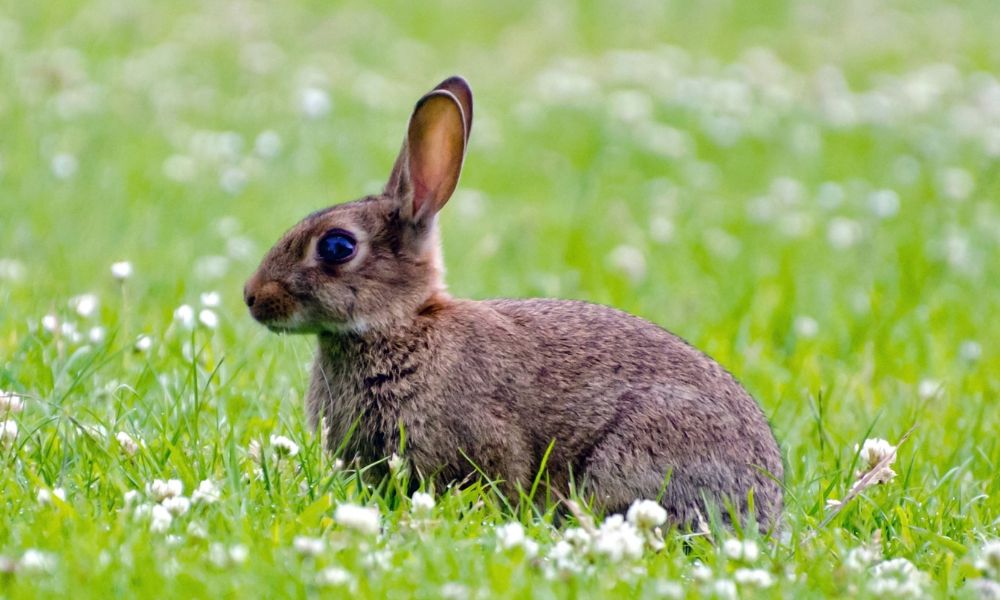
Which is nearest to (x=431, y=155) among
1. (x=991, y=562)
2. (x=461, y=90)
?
(x=461, y=90)

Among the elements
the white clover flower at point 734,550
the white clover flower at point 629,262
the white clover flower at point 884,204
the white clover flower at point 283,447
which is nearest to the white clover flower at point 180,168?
the white clover flower at point 629,262

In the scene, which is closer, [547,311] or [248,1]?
[547,311]

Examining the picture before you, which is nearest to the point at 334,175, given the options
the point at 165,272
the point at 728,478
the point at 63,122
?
the point at 63,122

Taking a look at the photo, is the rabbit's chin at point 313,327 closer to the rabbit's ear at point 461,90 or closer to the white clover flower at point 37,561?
the rabbit's ear at point 461,90

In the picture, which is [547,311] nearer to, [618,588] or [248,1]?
[618,588]

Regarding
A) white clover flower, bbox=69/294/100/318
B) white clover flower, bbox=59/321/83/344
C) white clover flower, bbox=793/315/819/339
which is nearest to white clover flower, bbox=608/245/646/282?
white clover flower, bbox=793/315/819/339

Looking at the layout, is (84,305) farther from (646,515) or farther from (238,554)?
(646,515)
